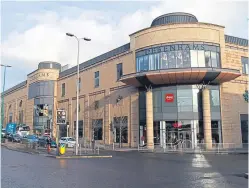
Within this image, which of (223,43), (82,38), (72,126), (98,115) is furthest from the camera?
(72,126)

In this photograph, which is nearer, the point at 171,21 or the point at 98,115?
the point at 171,21

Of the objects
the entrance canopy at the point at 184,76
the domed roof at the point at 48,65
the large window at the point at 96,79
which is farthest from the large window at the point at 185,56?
the domed roof at the point at 48,65

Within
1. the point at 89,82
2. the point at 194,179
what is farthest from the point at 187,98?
the point at 194,179

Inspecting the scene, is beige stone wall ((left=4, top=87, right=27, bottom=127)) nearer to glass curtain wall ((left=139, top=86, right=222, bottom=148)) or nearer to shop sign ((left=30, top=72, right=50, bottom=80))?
shop sign ((left=30, top=72, right=50, bottom=80))

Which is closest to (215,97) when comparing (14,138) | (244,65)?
(244,65)

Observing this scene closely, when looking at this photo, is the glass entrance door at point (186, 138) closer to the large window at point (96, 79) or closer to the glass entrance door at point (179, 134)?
the glass entrance door at point (179, 134)

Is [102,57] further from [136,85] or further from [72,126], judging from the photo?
[72,126]

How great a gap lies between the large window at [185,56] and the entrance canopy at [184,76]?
5.65 ft

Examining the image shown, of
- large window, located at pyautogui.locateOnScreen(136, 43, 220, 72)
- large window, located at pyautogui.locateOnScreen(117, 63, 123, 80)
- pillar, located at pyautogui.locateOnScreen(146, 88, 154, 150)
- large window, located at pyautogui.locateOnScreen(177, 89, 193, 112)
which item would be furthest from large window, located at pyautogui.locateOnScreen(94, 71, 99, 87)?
large window, located at pyautogui.locateOnScreen(177, 89, 193, 112)

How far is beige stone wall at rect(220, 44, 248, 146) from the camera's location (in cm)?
3422

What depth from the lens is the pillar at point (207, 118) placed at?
106 feet

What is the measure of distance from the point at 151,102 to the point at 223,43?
38.3 feet

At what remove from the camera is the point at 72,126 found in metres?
51.6

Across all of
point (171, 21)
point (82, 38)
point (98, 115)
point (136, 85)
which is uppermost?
point (171, 21)
